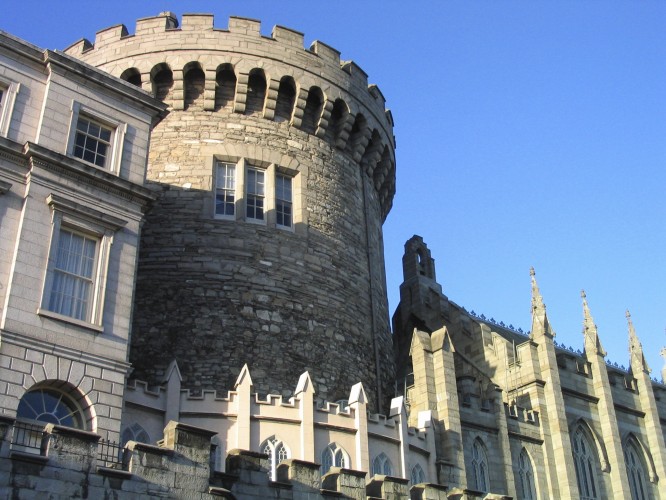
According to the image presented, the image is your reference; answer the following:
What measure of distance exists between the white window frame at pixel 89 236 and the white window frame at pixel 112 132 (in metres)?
1.25

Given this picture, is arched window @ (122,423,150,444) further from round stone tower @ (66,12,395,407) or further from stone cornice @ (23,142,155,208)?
stone cornice @ (23,142,155,208)

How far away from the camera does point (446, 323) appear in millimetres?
34000

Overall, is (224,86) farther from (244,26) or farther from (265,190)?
(265,190)

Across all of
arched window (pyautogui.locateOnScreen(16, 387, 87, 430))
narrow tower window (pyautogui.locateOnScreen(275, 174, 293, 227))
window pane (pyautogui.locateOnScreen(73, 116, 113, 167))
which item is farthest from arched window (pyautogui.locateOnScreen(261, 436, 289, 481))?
narrow tower window (pyautogui.locateOnScreen(275, 174, 293, 227))

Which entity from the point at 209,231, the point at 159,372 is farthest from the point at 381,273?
the point at 159,372

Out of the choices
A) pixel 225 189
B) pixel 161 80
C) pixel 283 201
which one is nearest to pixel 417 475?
pixel 283 201

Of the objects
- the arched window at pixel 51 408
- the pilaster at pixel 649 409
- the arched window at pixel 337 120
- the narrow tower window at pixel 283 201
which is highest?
the arched window at pixel 337 120

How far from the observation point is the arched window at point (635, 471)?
1201 inches

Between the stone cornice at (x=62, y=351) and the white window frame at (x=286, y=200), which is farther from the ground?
the white window frame at (x=286, y=200)

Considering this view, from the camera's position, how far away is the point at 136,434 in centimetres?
1981

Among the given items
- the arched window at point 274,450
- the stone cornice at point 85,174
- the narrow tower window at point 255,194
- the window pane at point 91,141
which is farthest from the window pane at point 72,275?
the narrow tower window at point 255,194

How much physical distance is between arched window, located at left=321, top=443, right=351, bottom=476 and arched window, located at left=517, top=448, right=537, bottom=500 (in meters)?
6.67

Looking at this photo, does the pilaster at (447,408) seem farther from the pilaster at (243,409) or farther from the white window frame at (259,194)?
the white window frame at (259,194)

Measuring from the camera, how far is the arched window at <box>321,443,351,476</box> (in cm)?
2175
